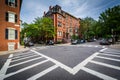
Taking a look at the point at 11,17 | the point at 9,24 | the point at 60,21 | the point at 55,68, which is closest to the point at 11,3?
the point at 11,17

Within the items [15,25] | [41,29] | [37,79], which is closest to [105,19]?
[41,29]

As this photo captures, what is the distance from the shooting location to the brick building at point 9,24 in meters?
18.6

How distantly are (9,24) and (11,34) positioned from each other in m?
1.87

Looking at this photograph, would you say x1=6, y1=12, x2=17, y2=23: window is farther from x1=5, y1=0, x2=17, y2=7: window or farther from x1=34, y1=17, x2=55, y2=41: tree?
x1=34, y1=17, x2=55, y2=41: tree

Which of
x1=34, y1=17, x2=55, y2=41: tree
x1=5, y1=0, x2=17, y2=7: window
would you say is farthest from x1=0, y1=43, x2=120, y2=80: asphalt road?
x1=34, y1=17, x2=55, y2=41: tree

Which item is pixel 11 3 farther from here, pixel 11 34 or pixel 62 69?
pixel 62 69

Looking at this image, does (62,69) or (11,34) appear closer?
(62,69)

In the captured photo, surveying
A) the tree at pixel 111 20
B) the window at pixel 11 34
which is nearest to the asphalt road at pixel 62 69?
the window at pixel 11 34

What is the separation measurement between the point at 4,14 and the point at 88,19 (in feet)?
169

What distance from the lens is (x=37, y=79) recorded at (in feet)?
16.8

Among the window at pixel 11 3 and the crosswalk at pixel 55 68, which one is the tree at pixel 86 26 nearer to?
the window at pixel 11 3

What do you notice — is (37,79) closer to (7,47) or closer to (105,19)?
(7,47)

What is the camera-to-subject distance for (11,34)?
19.8m

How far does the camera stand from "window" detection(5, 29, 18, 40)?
19.1 meters
